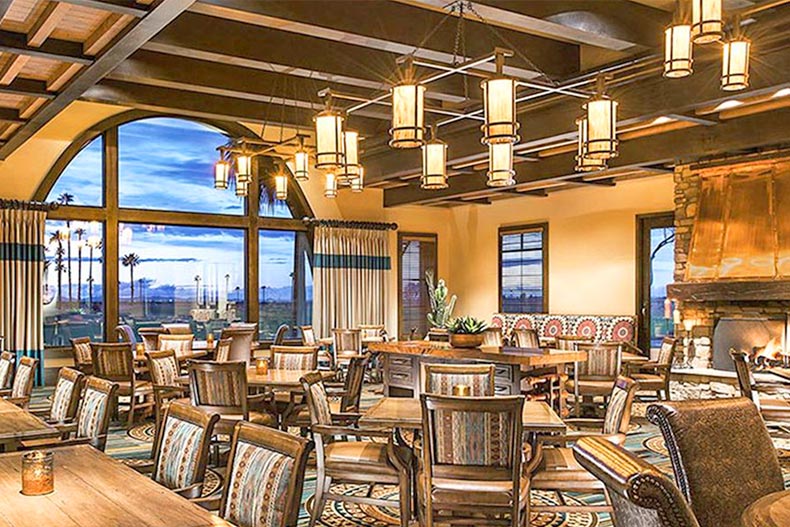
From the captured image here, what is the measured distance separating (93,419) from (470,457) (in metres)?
1.84

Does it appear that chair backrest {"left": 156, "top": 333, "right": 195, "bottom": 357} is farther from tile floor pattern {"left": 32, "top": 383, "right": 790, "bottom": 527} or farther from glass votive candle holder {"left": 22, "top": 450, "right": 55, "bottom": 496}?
glass votive candle holder {"left": 22, "top": 450, "right": 55, "bottom": 496}

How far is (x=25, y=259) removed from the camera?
31.4ft

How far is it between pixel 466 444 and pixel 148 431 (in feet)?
14.8

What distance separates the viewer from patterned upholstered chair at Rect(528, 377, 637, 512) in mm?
3762

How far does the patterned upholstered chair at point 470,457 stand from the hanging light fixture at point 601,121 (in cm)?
179

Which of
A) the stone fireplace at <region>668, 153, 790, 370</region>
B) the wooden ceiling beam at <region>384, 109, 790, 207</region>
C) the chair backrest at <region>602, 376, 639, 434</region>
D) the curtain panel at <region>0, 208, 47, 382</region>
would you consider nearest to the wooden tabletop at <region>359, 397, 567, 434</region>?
the chair backrest at <region>602, 376, 639, 434</region>

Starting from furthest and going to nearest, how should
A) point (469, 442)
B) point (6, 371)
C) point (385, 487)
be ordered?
1. point (6, 371)
2. point (385, 487)
3. point (469, 442)

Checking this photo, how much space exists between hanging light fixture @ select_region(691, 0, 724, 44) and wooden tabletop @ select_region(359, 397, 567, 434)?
196cm

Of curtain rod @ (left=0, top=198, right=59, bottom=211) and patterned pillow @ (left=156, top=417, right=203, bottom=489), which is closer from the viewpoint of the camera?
patterned pillow @ (left=156, top=417, right=203, bottom=489)

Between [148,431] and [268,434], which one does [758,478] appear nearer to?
[268,434]

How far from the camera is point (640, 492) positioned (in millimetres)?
1499

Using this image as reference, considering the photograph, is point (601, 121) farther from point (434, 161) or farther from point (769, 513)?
point (769, 513)

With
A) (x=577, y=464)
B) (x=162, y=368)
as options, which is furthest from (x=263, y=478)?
(x=162, y=368)

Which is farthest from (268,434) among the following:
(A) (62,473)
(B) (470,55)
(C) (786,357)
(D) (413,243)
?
(D) (413,243)
